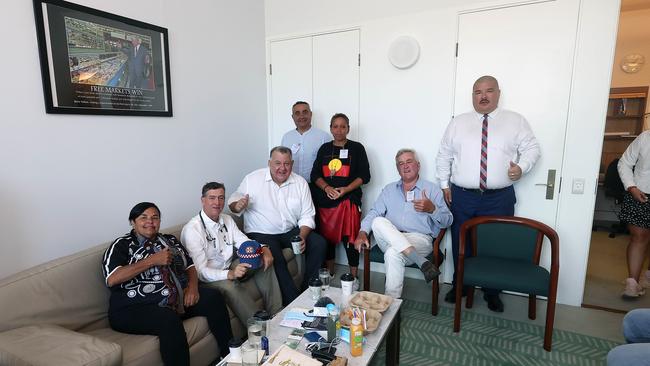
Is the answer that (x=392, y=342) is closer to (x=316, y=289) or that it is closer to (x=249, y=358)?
(x=316, y=289)

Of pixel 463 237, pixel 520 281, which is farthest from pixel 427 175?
pixel 520 281

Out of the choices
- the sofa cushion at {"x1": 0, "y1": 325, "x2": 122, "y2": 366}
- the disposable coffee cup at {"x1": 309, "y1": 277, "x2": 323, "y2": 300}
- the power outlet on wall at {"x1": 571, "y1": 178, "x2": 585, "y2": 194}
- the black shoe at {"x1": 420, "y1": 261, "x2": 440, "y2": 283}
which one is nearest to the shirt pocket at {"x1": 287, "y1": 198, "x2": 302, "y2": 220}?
the disposable coffee cup at {"x1": 309, "y1": 277, "x2": 323, "y2": 300}

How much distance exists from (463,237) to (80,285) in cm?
235

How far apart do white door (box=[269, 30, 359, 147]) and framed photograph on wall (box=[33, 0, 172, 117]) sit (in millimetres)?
1318

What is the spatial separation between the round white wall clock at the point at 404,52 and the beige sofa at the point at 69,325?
2503 millimetres

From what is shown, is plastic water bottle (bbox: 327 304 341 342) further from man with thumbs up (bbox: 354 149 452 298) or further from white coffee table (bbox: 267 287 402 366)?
man with thumbs up (bbox: 354 149 452 298)

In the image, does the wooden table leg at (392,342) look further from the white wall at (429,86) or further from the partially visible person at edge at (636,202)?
the partially visible person at edge at (636,202)

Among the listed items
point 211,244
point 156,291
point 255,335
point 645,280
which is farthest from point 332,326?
point 645,280

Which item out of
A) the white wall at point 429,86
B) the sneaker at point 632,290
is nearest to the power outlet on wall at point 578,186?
the white wall at point 429,86

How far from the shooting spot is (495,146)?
2723 millimetres

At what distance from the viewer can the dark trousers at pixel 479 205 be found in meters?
2.78

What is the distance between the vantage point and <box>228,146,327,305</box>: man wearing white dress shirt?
112 inches

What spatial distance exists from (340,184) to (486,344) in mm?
1634

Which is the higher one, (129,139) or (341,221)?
(129,139)
